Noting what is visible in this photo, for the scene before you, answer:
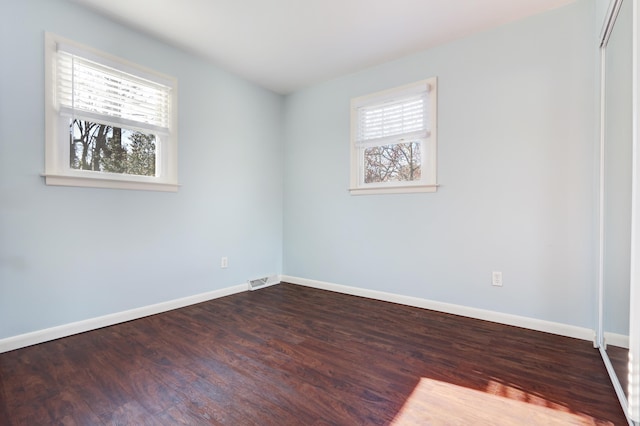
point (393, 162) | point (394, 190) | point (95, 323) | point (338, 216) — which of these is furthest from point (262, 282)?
point (393, 162)

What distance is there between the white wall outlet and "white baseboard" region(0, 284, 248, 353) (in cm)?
273

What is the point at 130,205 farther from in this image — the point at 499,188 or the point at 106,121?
the point at 499,188

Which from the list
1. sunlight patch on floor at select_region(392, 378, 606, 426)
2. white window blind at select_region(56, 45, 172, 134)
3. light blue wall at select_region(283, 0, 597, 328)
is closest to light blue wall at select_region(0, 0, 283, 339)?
white window blind at select_region(56, 45, 172, 134)

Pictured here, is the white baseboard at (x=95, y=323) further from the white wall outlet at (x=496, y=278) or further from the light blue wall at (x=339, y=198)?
the white wall outlet at (x=496, y=278)

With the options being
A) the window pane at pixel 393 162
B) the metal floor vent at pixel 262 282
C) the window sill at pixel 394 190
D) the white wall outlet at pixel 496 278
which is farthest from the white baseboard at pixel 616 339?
the metal floor vent at pixel 262 282

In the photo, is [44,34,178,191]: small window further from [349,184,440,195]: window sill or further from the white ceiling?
[349,184,440,195]: window sill

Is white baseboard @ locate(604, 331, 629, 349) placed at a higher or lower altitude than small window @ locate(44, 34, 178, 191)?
lower

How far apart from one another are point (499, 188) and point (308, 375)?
216 cm

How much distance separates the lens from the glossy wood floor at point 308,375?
145cm

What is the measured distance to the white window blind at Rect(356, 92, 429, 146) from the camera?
3.08 m

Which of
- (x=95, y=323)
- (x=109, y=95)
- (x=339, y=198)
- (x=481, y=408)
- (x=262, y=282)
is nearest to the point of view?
(x=481, y=408)

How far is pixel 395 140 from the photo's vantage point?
324 cm

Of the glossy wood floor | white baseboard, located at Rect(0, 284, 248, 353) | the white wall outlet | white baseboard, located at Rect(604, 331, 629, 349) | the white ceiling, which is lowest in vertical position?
the glossy wood floor

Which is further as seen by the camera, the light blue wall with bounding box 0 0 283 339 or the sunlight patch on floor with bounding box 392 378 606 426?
the light blue wall with bounding box 0 0 283 339
